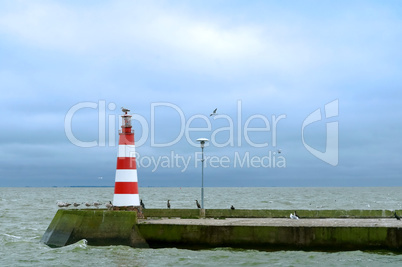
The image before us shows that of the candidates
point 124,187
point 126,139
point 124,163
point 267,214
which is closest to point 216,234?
point 124,187

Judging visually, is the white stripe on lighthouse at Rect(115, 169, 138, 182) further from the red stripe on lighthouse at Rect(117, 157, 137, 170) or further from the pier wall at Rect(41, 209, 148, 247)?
the pier wall at Rect(41, 209, 148, 247)

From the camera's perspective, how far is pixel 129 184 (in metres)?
20.7

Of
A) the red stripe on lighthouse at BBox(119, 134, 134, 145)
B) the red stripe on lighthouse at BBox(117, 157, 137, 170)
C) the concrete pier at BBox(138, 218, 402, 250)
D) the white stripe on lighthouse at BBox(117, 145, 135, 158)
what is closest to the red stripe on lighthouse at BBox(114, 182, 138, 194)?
the red stripe on lighthouse at BBox(117, 157, 137, 170)

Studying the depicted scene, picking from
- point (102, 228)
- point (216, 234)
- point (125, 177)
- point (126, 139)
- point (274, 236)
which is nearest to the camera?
point (274, 236)

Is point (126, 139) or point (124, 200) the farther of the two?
point (126, 139)

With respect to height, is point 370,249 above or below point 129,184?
below

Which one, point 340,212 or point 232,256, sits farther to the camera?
point 340,212

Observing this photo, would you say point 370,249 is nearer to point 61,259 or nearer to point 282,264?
point 282,264

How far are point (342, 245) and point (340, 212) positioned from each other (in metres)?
7.27

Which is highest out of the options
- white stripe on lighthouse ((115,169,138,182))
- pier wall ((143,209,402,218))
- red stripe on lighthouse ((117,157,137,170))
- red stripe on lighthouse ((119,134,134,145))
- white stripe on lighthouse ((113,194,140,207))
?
red stripe on lighthouse ((119,134,134,145))

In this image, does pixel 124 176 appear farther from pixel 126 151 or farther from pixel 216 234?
pixel 216 234

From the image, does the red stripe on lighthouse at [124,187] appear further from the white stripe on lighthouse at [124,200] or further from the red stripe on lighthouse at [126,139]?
the red stripe on lighthouse at [126,139]

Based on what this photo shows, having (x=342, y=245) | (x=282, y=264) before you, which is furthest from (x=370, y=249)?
(x=282, y=264)

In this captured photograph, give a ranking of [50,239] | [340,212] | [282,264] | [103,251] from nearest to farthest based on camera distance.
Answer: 1. [282,264]
2. [103,251]
3. [50,239]
4. [340,212]
